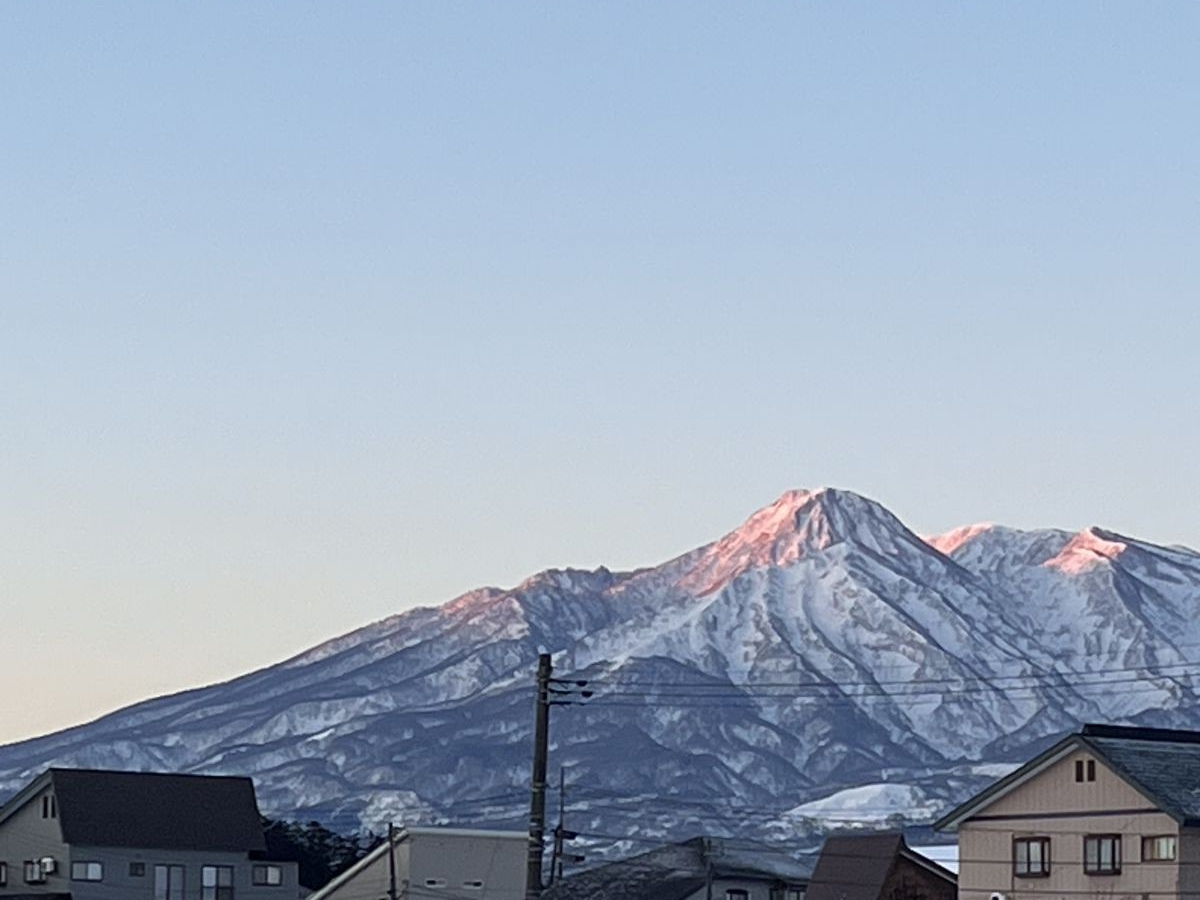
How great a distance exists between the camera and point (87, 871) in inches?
A: 3885

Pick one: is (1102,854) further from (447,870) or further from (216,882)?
(216,882)

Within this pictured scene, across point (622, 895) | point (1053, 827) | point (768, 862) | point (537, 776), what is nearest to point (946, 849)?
point (768, 862)

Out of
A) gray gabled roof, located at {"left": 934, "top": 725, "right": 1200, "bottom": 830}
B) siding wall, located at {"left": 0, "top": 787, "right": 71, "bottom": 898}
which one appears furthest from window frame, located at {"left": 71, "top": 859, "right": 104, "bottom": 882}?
gray gabled roof, located at {"left": 934, "top": 725, "right": 1200, "bottom": 830}

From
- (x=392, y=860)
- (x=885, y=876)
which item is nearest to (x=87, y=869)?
(x=392, y=860)

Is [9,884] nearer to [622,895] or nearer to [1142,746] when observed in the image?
[622,895]

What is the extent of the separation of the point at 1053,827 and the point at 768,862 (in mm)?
15691

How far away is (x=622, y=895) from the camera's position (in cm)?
7712

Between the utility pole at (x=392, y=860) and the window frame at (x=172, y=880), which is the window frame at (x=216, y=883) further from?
the utility pole at (x=392, y=860)

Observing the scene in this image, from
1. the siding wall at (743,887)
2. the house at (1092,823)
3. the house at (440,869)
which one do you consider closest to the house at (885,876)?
the house at (1092,823)

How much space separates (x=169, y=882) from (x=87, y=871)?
2.97 meters

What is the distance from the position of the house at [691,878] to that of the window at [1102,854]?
13.2m

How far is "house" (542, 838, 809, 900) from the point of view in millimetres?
76625

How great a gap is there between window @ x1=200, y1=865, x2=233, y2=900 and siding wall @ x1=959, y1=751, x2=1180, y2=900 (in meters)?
38.6

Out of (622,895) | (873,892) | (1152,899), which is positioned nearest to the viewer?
(1152,899)
